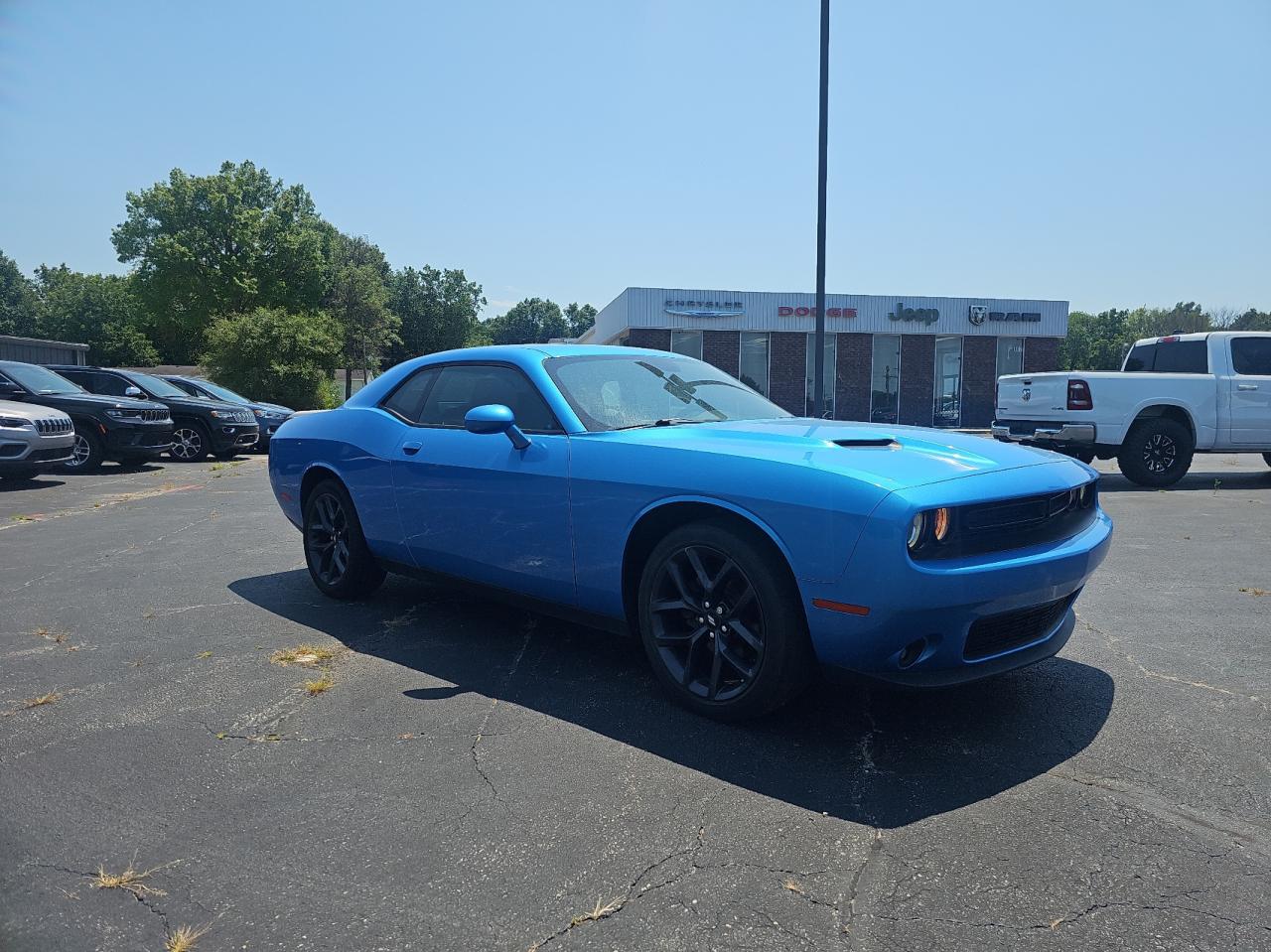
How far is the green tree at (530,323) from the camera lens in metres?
139

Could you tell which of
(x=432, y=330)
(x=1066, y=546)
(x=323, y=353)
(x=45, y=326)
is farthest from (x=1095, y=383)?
(x=45, y=326)

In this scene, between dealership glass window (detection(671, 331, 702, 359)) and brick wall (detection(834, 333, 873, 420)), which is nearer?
dealership glass window (detection(671, 331, 702, 359))

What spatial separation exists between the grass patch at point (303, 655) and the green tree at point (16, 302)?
9501 cm

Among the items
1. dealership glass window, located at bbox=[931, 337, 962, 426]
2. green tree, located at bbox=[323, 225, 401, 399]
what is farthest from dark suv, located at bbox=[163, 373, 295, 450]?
green tree, located at bbox=[323, 225, 401, 399]

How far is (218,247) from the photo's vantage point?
54.2m

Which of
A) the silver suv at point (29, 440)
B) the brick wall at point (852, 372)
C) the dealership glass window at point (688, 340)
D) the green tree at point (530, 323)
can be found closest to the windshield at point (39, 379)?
the silver suv at point (29, 440)

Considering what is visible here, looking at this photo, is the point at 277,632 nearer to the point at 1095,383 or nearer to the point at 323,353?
the point at 1095,383

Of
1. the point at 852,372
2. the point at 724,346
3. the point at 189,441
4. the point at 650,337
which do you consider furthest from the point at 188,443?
the point at 852,372

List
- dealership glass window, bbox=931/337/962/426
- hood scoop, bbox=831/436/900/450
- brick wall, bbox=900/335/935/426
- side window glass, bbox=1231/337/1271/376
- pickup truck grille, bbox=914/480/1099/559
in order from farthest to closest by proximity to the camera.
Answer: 1. dealership glass window, bbox=931/337/962/426
2. brick wall, bbox=900/335/935/426
3. side window glass, bbox=1231/337/1271/376
4. hood scoop, bbox=831/436/900/450
5. pickup truck grille, bbox=914/480/1099/559

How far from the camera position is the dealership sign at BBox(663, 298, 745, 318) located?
1236 inches

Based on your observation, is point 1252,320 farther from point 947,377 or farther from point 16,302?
point 16,302

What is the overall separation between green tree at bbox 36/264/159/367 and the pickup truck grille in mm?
75527

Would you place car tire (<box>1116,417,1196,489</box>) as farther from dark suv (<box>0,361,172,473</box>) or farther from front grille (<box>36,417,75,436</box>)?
dark suv (<box>0,361,172,473</box>)

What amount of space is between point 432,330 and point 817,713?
80.5 m
